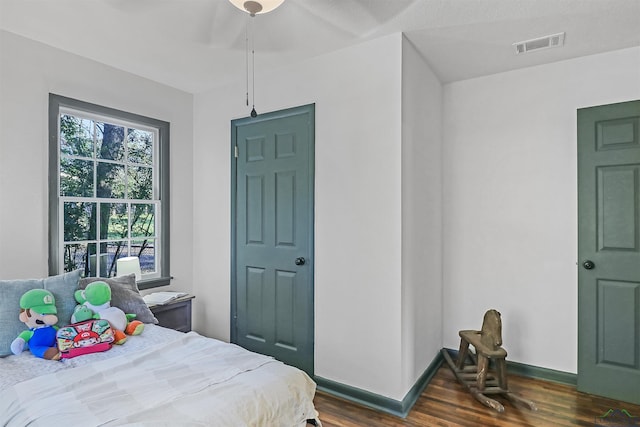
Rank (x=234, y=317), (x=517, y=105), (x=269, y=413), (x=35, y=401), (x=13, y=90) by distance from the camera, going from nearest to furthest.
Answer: (x=35, y=401)
(x=269, y=413)
(x=13, y=90)
(x=517, y=105)
(x=234, y=317)

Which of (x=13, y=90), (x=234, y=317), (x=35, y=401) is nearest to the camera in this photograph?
(x=35, y=401)

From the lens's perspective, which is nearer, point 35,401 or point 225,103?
point 35,401

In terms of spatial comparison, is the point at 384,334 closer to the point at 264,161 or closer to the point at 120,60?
the point at 264,161

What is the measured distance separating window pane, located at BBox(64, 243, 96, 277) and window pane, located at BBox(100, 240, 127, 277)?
8cm

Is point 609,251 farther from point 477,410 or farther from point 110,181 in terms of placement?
point 110,181

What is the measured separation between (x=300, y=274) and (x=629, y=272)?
7.99 ft

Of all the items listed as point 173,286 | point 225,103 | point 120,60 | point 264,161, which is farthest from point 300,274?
point 120,60

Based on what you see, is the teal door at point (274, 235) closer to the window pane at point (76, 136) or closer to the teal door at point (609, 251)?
the window pane at point (76, 136)

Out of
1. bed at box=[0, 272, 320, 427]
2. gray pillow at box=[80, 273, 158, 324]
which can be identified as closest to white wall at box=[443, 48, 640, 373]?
bed at box=[0, 272, 320, 427]

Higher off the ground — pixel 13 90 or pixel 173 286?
pixel 13 90

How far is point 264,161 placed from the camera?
124 inches

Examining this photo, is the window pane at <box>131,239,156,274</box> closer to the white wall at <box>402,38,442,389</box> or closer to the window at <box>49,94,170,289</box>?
the window at <box>49,94,170,289</box>

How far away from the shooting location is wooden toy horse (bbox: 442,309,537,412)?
8.55 ft

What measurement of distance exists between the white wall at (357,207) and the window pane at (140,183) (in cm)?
138
